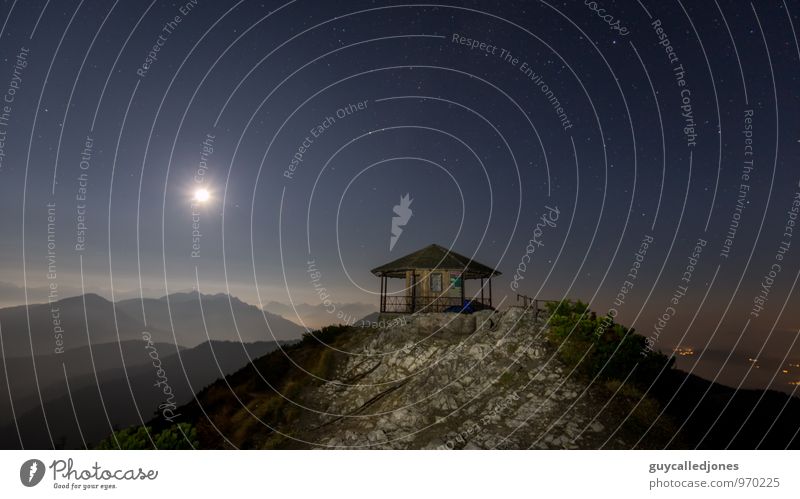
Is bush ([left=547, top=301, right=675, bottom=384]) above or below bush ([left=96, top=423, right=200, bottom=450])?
above

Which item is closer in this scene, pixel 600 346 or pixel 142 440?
pixel 142 440

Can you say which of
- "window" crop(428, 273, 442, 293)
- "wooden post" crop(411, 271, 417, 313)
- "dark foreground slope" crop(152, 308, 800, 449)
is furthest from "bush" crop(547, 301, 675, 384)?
"window" crop(428, 273, 442, 293)

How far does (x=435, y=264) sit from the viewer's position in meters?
26.5

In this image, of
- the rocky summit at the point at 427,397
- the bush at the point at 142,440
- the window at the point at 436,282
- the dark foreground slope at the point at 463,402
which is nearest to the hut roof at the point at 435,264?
the window at the point at 436,282

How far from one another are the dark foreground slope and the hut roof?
585 centimetres
